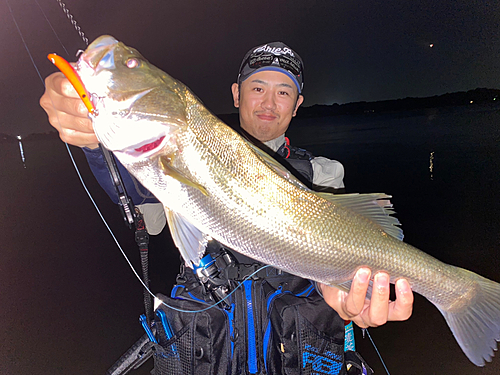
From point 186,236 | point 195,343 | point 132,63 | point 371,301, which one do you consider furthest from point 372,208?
point 132,63

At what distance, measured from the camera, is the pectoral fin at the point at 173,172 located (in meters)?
1.61

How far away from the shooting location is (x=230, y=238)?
5.59 feet

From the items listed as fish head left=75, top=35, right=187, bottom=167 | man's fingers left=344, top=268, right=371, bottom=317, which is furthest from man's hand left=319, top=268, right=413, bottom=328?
fish head left=75, top=35, right=187, bottom=167

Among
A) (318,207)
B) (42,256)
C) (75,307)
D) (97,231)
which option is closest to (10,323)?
(75,307)

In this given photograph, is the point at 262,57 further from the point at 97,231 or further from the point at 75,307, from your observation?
the point at 97,231

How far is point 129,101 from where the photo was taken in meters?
1.58

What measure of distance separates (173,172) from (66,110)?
28.6 inches

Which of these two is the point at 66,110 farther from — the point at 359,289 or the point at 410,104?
the point at 410,104

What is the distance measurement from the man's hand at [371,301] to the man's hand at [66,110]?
1.98 m

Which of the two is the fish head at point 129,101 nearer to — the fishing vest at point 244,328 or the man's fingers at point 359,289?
the fishing vest at point 244,328

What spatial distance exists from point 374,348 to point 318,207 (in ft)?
9.92

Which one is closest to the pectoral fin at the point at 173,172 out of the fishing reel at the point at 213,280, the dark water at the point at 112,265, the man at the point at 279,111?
the fishing reel at the point at 213,280

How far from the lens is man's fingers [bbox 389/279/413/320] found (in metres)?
1.85

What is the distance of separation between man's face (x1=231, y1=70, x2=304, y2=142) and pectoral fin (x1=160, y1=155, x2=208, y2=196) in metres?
1.58
